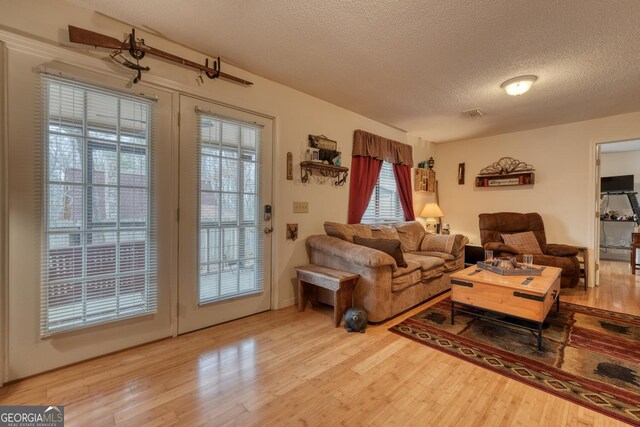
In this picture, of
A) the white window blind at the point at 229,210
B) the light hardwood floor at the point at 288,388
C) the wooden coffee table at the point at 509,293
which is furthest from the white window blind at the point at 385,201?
the light hardwood floor at the point at 288,388

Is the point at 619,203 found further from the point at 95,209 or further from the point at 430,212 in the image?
the point at 95,209

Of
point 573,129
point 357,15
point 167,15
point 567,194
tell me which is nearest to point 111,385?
point 167,15

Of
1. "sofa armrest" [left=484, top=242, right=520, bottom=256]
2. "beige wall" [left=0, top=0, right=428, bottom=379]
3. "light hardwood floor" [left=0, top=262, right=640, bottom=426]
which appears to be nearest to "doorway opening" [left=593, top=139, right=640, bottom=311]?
"sofa armrest" [left=484, top=242, right=520, bottom=256]

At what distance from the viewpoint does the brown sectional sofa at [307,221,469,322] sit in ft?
8.67

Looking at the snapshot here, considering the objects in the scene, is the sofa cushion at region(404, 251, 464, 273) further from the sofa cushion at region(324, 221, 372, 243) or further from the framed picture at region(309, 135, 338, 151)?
the framed picture at region(309, 135, 338, 151)

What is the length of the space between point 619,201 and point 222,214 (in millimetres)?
8410

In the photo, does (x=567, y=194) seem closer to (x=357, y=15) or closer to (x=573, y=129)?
(x=573, y=129)

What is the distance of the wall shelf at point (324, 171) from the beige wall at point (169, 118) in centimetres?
9

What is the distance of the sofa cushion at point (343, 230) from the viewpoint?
3.24 meters

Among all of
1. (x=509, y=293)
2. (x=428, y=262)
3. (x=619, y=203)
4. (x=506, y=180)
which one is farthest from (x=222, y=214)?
(x=619, y=203)

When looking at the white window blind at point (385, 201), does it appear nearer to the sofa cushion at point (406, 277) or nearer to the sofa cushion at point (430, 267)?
the sofa cushion at point (430, 267)

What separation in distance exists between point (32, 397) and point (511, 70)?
14.1ft

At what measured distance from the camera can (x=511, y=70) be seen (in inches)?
104

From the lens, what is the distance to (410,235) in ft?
13.8
